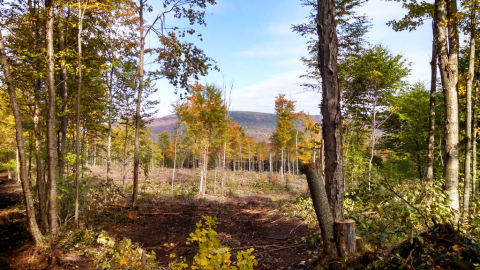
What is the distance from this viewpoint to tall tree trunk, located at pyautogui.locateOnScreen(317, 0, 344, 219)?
3.96 meters

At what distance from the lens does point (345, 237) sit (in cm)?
353

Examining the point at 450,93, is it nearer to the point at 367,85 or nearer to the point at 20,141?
the point at 367,85

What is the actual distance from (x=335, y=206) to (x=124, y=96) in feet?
49.9

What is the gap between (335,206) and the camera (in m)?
3.93

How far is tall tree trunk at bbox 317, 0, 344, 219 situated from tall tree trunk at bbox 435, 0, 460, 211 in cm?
281

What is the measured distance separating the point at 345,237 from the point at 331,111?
1873mm

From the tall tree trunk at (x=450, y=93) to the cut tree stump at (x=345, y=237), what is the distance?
287 cm

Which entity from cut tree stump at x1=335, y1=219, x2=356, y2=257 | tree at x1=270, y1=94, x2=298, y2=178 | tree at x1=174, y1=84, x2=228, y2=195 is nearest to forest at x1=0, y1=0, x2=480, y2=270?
cut tree stump at x1=335, y1=219, x2=356, y2=257

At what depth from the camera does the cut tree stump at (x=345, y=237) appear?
351cm

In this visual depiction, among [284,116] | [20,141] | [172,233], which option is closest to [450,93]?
[172,233]

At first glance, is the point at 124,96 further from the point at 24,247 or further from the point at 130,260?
the point at 130,260

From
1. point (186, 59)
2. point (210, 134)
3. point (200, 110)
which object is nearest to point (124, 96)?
point (200, 110)

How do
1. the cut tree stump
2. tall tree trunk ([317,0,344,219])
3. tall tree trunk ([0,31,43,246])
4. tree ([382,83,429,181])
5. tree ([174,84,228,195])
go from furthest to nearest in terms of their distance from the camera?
tree ([174,84,228,195]) < tree ([382,83,429,181]) < tall tree trunk ([0,31,43,246]) < tall tree trunk ([317,0,344,219]) < the cut tree stump

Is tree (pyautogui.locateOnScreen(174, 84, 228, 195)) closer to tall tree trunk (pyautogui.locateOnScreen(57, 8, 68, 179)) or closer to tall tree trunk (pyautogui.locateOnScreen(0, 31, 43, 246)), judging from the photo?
tall tree trunk (pyautogui.locateOnScreen(57, 8, 68, 179))
